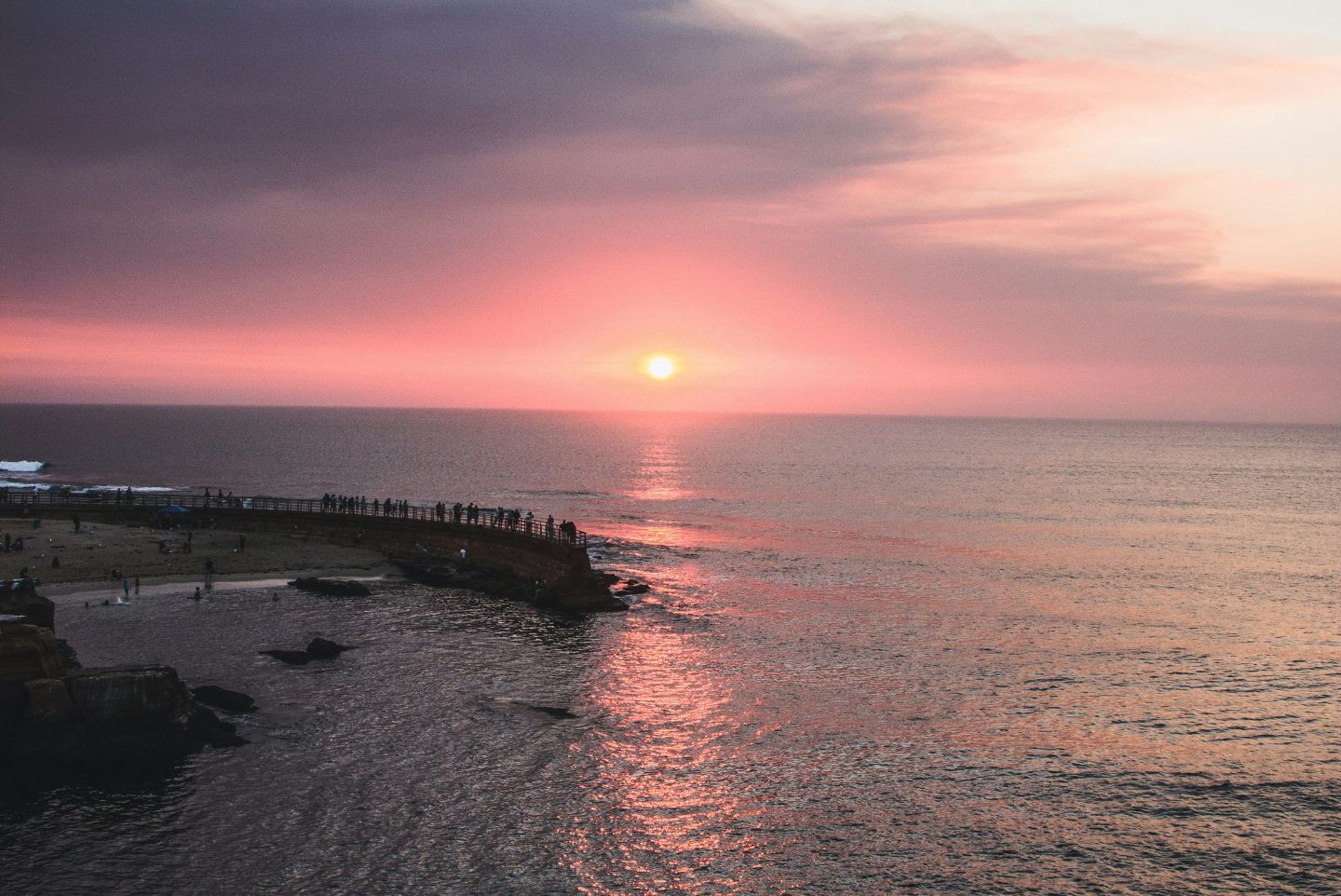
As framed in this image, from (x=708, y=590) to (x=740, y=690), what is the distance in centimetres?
2224

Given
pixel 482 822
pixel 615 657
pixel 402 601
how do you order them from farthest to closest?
pixel 402 601
pixel 615 657
pixel 482 822

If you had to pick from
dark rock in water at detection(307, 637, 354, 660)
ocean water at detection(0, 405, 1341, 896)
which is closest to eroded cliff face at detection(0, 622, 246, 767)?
ocean water at detection(0, 405, 1341, 896)

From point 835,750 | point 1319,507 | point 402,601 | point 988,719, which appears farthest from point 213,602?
point 1319,507

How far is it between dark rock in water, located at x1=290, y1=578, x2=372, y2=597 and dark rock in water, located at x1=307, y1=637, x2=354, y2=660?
41.0ft

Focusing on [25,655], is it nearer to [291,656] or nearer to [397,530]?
[291,656]

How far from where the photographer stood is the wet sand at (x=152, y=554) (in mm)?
55469

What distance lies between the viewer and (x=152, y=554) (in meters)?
60.9

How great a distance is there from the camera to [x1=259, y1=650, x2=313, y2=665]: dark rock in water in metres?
40.9

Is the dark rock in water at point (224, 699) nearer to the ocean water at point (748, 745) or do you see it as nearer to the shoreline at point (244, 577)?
the ocean water at point (748, 745)

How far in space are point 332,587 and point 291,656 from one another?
1461 cm

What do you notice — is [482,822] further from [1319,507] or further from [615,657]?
[1319,507]

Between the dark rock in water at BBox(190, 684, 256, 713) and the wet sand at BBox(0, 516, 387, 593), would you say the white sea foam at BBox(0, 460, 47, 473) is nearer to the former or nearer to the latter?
the wet sand at BBox(0, 516, 387, 593)

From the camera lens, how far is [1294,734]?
3662cm

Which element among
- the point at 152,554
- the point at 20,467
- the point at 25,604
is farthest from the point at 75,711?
the point at 20,467
